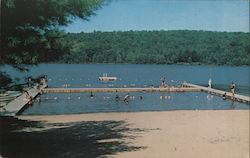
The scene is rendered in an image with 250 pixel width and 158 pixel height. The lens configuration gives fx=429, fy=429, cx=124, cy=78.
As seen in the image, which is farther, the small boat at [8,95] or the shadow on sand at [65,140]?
the small boat at [8,95]

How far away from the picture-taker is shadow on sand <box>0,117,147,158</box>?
10.2 meters

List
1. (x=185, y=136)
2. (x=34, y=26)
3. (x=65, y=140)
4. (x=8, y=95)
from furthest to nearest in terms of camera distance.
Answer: (x=185, y=136), (x=8, y=95), (x=65, y=140), (x=34, y=26)

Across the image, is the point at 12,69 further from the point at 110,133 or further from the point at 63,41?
the point at 110,133

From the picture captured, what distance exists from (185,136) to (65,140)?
3950 mm

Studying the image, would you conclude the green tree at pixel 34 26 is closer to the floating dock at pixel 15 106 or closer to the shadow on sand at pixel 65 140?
the shadow on sand at pixel 65 140

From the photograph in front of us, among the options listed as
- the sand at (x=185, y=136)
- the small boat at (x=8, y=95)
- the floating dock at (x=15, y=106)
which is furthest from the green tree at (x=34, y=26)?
the floating dock at (x=15, y=106)

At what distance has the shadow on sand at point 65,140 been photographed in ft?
33.4

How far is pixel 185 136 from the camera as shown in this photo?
1381 cm

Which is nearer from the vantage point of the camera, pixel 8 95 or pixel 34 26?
pixel 34 26

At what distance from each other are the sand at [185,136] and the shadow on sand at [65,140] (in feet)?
1.41

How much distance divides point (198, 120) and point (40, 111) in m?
11.2

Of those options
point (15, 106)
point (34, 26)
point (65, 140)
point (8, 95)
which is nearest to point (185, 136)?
point (65, 140)

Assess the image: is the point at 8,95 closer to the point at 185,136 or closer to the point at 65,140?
the point at 65,140

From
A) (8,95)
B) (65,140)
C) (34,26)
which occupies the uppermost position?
(34,26)
